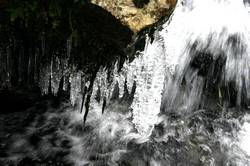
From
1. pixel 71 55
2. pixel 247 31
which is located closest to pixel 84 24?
pixel 71 55

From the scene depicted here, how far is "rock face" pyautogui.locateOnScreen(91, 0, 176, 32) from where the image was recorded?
3.93 meters

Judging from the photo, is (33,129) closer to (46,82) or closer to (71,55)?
(46,82)

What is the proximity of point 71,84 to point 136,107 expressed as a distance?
91 centimetres

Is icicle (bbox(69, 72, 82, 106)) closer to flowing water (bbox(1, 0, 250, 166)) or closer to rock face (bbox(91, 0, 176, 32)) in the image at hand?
flowing water (bbox(1, 0, 250, 166))

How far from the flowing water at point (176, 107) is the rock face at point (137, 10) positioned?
14.0 inches

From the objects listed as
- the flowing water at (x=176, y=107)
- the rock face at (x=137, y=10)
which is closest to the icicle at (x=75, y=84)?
the flowing water at (x=176, y=107)

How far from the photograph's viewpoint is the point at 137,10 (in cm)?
399

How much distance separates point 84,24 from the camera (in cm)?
415

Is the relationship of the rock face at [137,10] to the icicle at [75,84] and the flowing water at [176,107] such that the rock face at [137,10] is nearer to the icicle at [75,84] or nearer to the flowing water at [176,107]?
the flowing water at [176,107]

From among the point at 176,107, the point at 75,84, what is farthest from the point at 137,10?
the point at 176,107

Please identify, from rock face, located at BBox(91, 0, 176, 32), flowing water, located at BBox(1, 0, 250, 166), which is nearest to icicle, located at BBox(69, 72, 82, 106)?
flowing water, located at BBox(1, 0, 250, 166)

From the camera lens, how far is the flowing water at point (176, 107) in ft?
14.9

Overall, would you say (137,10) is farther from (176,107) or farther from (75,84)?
(176,107)

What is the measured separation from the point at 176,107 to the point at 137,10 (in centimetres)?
175
